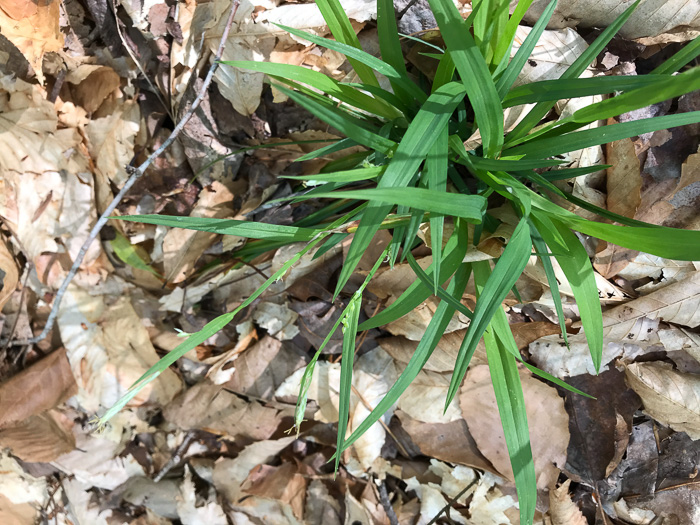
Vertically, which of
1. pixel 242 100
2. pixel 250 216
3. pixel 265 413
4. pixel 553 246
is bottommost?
pixel 265 413

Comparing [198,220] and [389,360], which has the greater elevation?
[198,220]

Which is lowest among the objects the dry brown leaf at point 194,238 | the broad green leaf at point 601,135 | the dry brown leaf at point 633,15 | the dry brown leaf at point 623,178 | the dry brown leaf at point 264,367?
the dry brown leaf at point 264,367

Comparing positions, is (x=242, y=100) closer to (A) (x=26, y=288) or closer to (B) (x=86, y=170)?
(B) (x=86, y=170)

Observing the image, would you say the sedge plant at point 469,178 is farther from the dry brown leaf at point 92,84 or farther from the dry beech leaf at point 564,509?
the dry brown leaf at point 92,84

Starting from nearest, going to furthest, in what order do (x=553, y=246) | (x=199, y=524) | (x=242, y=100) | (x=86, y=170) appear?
1. (x=553, y=246)
2. (x=242, y=100)
3. (x=86, y=170)
4. (x=199, y=524)

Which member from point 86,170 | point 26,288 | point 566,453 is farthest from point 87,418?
point 566,453

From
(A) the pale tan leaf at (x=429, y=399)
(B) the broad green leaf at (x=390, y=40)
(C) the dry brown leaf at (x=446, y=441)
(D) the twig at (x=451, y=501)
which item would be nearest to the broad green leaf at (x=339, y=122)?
(B) the broad green leaf at (x=390, y=40)
